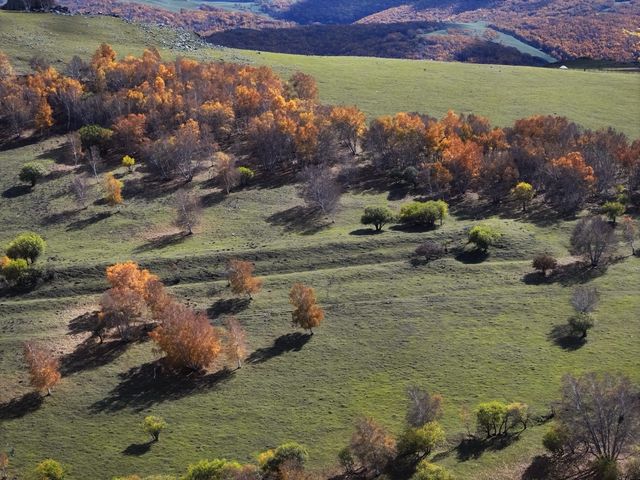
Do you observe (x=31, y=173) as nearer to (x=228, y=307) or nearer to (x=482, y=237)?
(x=228, y=307)

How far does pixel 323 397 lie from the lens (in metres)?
67.8

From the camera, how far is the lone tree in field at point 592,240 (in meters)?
93.9

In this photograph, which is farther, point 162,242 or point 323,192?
point 323,192

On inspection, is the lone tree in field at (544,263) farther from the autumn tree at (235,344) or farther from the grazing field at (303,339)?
the autumn tree at (235,344)

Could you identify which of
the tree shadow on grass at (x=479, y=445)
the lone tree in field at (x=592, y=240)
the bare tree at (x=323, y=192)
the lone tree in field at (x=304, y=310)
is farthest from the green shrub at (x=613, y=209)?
the tree shadow on grass at (x=479, y=445)

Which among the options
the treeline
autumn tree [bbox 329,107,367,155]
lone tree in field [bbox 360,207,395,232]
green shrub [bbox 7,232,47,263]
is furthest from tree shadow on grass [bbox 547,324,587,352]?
autumn tree [bbox 329,107,367,155]

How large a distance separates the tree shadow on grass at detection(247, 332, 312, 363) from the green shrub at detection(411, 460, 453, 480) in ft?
84.2

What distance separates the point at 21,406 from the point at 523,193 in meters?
93.4

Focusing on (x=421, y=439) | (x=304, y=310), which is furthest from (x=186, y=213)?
(x=421, y=439)

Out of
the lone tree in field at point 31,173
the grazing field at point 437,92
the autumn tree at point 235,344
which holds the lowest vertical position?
the autumn tree at point 235,344

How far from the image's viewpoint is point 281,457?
184ft

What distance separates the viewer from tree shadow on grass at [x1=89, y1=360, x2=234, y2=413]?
224 ft

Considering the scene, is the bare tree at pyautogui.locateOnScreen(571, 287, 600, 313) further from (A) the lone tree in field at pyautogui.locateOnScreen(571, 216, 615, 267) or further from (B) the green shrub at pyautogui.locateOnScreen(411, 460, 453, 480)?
(B) the green shrub at pyautogui.locateOnScreen(411, 460, 453, 480)

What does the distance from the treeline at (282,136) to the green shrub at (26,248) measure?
38.4 meters
